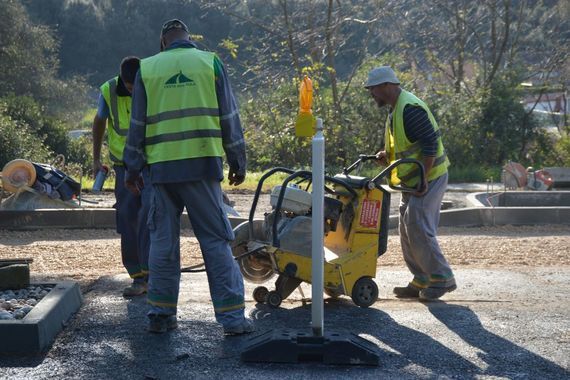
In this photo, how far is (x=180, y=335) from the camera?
5883 mm

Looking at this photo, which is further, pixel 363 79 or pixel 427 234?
pixel 363 79

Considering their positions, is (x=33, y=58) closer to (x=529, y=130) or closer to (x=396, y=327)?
(x=529, y=130)

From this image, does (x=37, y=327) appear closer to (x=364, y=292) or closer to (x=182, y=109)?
(x=182, y=109)

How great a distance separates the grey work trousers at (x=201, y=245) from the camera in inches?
228

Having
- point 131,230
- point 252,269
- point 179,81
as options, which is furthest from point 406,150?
point 131,230

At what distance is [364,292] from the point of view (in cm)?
664

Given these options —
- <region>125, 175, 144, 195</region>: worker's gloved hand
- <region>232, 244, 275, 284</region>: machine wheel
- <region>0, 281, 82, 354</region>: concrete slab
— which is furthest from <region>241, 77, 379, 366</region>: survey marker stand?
<region>232, 244, 275, 284</region>: machine wheel

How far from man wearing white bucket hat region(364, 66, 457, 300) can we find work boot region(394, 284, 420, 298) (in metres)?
0.06

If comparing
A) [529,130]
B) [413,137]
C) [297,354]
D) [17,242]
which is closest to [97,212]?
[17,242]

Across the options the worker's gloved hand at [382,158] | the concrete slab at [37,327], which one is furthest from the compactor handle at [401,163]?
the concrete slab at [37,327]

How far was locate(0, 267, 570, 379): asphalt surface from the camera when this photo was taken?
16.9 feet

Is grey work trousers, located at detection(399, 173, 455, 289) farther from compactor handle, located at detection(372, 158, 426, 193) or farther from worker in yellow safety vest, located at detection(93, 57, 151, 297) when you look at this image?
worker in yellow safety vest, located at detection(93, 57, 151, 297)

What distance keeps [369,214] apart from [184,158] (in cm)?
158

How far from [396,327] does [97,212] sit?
6125mm
